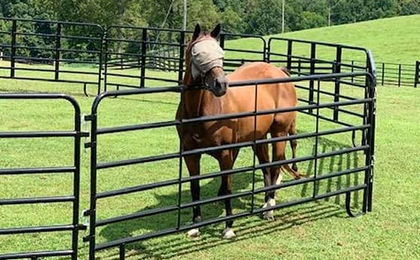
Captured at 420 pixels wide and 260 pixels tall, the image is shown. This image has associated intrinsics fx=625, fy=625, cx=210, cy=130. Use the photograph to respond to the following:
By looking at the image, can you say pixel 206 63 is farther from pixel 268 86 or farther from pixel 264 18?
pixel 264 18

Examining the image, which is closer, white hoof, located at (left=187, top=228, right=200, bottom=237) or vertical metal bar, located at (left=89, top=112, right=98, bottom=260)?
vertical metal bar, located at (left=89, top=112, right=98, bottom=260)

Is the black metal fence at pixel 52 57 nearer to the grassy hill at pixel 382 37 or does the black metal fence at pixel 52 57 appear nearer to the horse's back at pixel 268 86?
the horse's back at pixel 268 86

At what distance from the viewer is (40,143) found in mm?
8391

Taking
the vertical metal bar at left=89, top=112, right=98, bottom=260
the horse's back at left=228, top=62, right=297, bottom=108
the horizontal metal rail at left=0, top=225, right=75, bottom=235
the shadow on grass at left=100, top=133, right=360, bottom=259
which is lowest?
the shadow on grass at left=100, top=133, right=360, bottom=259

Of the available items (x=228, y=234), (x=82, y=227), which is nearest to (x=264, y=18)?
(x=228, y=234)

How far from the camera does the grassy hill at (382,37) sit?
42.4m

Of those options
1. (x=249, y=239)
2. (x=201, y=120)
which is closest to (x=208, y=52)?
(x=201, y=120)

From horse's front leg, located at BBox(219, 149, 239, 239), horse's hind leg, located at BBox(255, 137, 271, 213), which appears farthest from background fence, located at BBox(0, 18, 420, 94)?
horse's front leg, located at BBox(219, 149, 239, 239)

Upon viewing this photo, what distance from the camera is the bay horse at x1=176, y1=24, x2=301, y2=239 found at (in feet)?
15.4

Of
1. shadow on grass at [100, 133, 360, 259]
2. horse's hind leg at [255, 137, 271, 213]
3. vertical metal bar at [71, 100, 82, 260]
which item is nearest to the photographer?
vertical metal bar at [71, 100, 82, 260]

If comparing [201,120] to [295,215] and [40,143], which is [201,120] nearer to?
[295,215]

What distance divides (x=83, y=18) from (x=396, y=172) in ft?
152

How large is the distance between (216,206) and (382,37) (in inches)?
1827

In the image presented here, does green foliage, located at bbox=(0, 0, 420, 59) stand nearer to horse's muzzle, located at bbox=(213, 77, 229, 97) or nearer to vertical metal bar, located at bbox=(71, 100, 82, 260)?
horse's muzzle, located at bbox=(213, 77, 229, 97)
